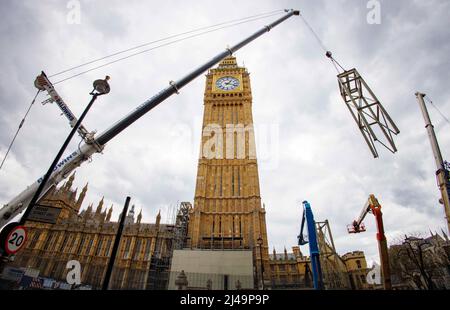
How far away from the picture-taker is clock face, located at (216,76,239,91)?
55.8 meters

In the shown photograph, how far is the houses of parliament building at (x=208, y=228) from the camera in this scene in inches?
1462

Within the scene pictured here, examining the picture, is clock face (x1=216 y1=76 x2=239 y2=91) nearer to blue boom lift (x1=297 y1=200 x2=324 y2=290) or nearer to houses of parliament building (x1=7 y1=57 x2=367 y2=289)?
houses of parliament building (x1=7 y1=57 x2=367 y2=289)

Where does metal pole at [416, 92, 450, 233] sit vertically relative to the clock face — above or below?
below

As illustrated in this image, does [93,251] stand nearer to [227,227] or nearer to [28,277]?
[28,277]

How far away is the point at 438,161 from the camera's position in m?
10.3

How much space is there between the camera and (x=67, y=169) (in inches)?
468

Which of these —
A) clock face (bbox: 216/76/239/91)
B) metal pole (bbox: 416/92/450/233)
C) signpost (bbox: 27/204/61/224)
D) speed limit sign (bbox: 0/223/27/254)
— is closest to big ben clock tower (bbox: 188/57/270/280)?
clock face (bbox: 216/76/239/91)

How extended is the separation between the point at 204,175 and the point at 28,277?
33.4 metres

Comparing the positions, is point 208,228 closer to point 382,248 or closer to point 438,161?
point 382,248

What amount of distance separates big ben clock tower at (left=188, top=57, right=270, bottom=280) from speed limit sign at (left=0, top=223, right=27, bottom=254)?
1134 inches

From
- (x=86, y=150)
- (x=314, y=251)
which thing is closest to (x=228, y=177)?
(x=314, y=251)

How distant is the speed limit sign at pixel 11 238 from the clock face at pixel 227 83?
2100 inches
